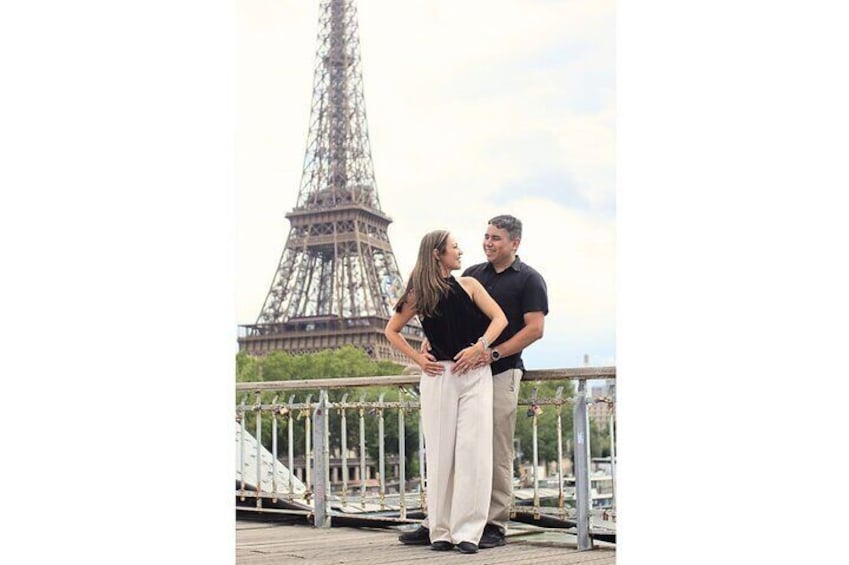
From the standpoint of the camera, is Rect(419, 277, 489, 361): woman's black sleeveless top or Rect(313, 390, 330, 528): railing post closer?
Rect(419, 277, 489, 361): woman's black sleeveless top

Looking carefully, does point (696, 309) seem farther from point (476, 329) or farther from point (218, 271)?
point (218, 271)

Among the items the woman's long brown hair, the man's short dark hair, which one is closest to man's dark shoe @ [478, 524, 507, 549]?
the woman's long brown hair

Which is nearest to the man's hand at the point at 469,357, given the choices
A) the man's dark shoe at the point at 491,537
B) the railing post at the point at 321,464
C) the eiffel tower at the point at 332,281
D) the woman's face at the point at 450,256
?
the woman's face at the point at 450,256

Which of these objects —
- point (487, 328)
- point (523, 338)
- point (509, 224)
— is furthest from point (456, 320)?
point (509, 224)

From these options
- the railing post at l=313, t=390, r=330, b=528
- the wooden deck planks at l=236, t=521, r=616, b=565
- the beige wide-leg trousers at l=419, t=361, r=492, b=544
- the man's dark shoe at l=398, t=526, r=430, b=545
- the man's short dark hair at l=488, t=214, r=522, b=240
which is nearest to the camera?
the wooden deck planks at l=236, t=521, r=616, b=565

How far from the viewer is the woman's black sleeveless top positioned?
9.35 ft

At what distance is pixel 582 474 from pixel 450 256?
740mm

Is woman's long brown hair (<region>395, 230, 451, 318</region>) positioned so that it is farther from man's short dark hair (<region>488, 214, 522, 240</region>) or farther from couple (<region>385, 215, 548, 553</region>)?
man's short dark hair (<region>488, 214, 522, 240</region>)

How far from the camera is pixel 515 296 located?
292cm

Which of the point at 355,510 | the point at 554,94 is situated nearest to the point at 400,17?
the point at 554,94

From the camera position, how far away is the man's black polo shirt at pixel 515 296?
2.88 metres

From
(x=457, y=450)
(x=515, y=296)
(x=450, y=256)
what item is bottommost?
(x=457, y=450)

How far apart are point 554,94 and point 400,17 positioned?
8.10m

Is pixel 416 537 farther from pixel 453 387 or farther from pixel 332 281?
pixel 332 281
